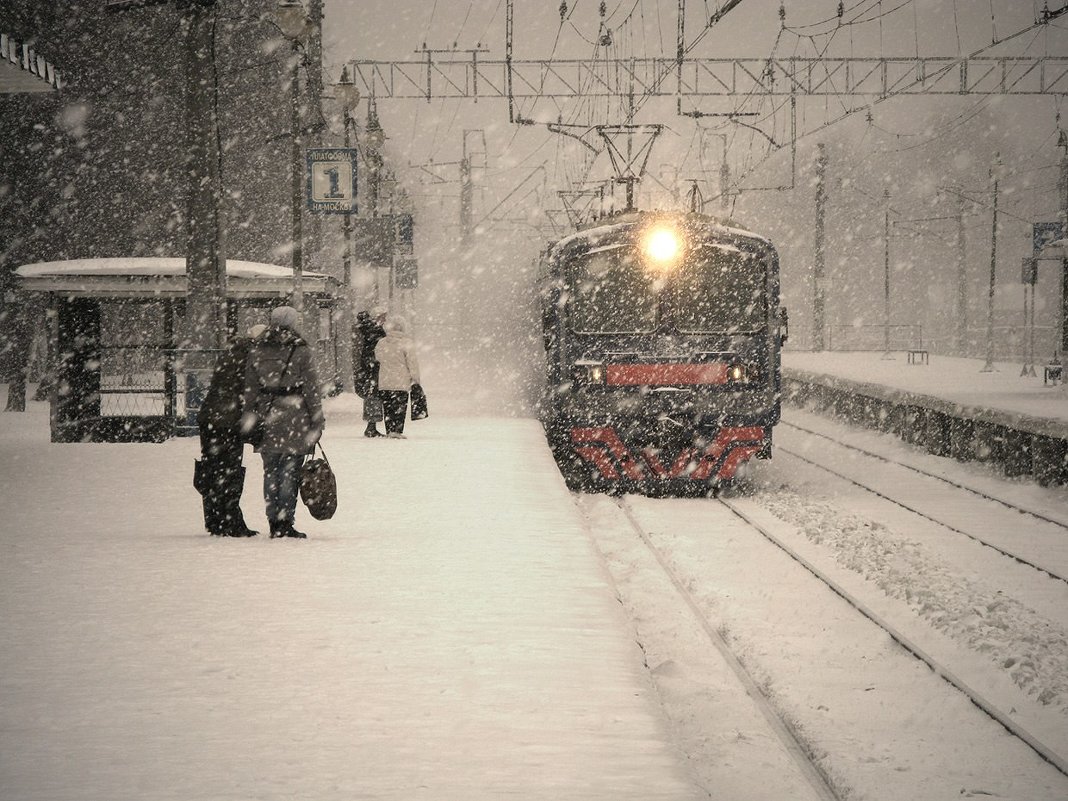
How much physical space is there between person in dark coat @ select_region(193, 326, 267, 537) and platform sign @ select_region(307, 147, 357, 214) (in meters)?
9.15

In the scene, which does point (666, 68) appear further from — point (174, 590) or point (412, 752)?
point (412, 752)

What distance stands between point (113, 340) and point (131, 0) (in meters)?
22.7

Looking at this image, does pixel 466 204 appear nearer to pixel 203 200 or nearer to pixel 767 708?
pixel 203 200

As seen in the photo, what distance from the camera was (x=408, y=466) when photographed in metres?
13.7

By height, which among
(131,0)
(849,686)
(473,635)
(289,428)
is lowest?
(849,686)

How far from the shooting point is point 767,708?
21.2ft

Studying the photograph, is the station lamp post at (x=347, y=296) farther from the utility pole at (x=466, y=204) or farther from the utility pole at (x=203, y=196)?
the utility pole at (x=466, y=204)

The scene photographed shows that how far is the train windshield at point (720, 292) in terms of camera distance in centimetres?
1426

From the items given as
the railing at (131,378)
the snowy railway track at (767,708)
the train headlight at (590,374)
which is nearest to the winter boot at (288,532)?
the snowy railway track at (767,708)

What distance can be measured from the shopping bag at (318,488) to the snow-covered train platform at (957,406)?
883 centimetres

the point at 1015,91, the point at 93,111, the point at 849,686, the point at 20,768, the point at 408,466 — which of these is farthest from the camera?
the point at 93,111

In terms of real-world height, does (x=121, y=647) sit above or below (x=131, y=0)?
below

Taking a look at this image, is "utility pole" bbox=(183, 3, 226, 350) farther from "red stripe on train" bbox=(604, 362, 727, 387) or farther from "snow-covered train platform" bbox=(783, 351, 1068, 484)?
"snow-covered train platform" bbox=(783, 351, 1068, 484)

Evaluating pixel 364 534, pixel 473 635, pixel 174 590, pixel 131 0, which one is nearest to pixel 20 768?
pixel 473 635
